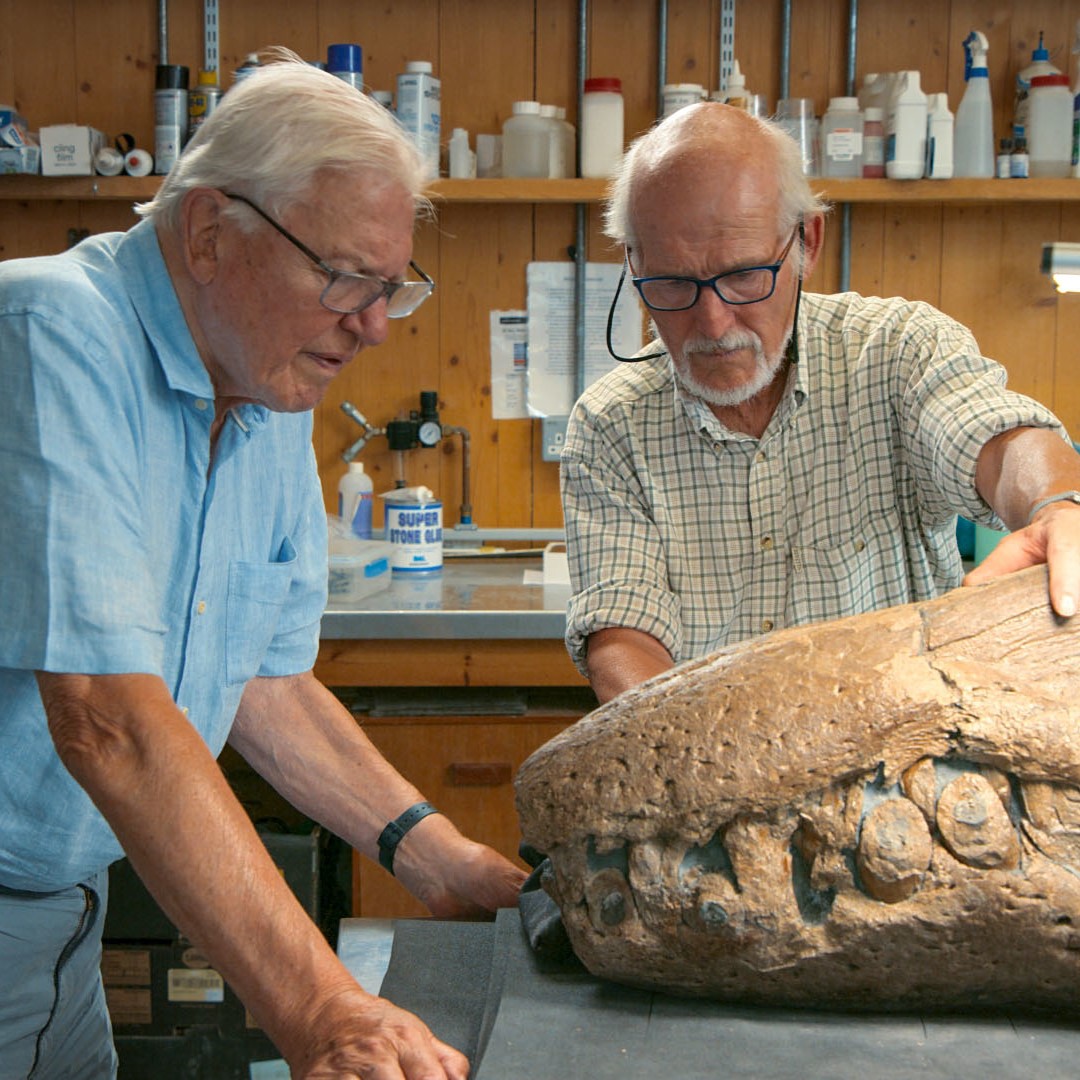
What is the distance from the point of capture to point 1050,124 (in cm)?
300

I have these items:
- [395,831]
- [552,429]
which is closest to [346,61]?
[552,429]

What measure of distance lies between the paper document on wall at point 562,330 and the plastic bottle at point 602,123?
0.29 metres

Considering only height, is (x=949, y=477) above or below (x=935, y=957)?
above

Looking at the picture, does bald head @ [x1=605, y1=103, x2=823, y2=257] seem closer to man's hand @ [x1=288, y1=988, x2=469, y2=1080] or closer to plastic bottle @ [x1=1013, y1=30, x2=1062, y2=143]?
man's hand @ [x1=288, y1=988, x2=469, y2=1080]

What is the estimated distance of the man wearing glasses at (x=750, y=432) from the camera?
58.6 inches

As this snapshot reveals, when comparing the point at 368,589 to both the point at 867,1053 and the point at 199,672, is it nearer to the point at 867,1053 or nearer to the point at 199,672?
the point at 199,672

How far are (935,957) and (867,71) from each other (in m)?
2.62

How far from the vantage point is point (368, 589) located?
287 cm

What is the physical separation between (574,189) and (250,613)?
184 centimetres

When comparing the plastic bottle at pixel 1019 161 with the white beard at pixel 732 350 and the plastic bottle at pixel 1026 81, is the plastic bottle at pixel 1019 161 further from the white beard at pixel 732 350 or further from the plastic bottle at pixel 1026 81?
the white beard at pixel 732 350

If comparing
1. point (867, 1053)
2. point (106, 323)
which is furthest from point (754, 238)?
point (867, 1053)

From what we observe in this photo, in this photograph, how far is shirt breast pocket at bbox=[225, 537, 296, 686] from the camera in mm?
1404

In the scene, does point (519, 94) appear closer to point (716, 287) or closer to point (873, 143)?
point (873, 143)

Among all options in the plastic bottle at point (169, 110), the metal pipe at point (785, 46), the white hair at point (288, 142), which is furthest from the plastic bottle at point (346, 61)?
the white hair at point (288, 142)
